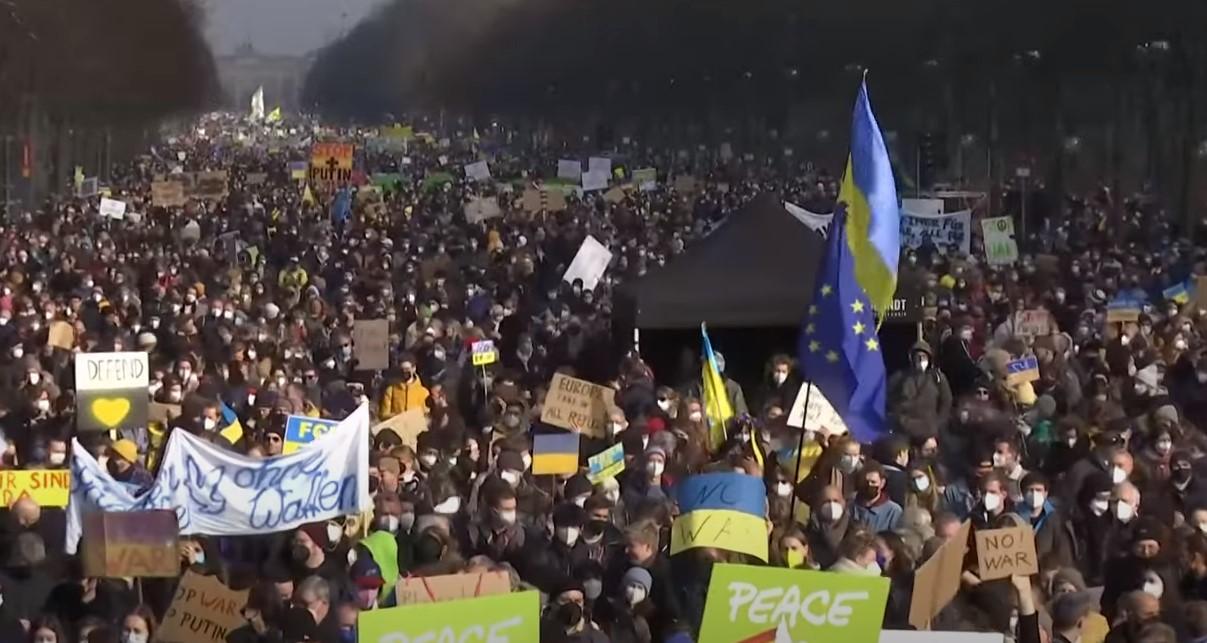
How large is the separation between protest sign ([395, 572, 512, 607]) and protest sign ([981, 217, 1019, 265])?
17.7m

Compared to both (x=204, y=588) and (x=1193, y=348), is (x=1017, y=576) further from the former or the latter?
(x=1193, y=348)

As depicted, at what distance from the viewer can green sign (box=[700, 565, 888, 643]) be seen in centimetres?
841

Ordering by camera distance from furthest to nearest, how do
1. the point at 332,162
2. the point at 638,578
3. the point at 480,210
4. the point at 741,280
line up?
the point at 332,162, the point at 480,210, the point at 741,280, the point at 638,578

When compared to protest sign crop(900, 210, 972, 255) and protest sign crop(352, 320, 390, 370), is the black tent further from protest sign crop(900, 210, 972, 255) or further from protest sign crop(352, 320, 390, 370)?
protest sign crop(900, 210, 972, 255)

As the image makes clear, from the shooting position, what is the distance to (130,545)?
33.1 ft

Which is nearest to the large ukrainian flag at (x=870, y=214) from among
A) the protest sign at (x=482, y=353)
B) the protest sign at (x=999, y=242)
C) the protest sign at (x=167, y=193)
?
the protest sign at (x=482, y=353)

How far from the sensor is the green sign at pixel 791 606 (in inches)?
331

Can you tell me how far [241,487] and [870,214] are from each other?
3.75 metres

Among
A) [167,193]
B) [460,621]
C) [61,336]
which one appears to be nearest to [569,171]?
[167,193]

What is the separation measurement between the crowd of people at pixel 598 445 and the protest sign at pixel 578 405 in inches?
8.7

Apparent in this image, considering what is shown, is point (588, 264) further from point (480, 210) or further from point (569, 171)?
point (569, 171)

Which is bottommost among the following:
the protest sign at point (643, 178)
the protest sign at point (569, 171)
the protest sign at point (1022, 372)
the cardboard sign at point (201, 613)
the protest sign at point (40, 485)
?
the cardboard sign at point (201, 613)

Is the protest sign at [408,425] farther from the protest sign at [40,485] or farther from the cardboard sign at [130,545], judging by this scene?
the cardboard sign at [130,545]

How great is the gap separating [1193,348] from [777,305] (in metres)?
3.57
